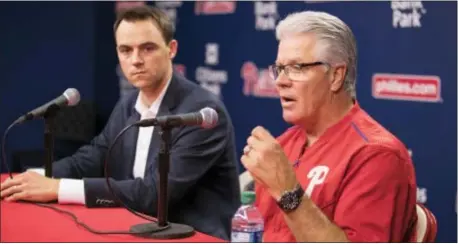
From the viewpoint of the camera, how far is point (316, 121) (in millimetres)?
2094

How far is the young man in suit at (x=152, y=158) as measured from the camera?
2.46 m

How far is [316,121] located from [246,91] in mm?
2627

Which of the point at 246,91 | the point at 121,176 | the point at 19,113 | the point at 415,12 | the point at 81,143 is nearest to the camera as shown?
the point at 121,176

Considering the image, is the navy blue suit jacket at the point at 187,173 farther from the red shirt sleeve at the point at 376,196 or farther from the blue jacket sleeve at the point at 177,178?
the red shirt sleeve at the point at 376,196

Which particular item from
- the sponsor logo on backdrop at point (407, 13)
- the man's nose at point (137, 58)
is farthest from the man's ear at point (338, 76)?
the sponsor logo on backdrop at point (407, 13)

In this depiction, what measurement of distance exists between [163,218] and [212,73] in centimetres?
299

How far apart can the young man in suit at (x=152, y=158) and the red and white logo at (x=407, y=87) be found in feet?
3.95

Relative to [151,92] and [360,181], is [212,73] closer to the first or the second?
[151,92]

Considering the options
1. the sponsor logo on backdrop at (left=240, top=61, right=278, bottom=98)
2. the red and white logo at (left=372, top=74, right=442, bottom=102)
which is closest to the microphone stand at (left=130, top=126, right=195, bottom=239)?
the red and white logo at (left=372, top=74, right=442, bottom=102)

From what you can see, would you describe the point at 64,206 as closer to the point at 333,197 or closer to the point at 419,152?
the point at 333,197

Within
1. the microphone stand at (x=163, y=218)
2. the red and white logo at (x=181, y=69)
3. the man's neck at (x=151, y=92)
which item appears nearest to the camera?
the microphone stand at (x=163, y=218)

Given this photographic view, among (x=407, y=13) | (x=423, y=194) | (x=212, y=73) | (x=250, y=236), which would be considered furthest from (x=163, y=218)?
(x=212, y=73)

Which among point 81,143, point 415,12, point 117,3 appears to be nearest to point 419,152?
point 415,12

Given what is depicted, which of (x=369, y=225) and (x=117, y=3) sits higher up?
(x=117, y=3)
